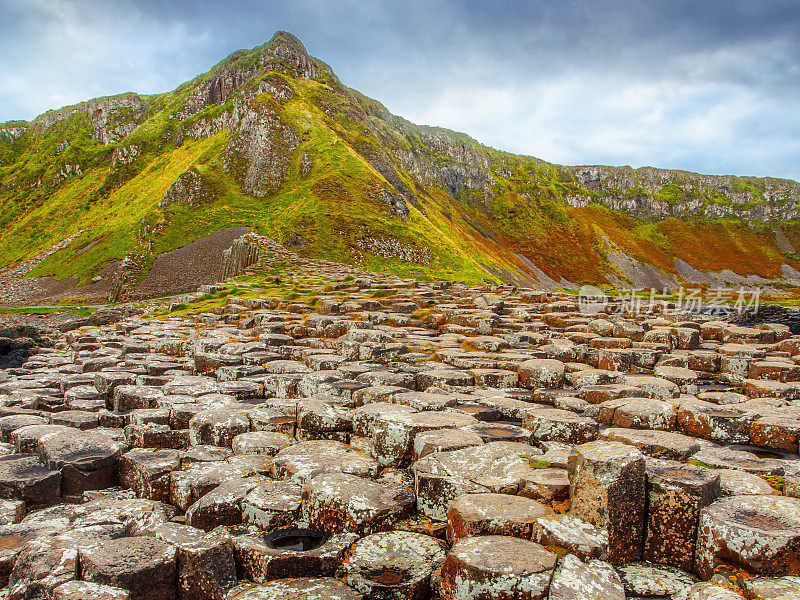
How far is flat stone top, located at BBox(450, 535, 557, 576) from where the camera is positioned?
10.8 feet

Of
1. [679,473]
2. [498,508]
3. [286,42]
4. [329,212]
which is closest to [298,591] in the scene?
[498,508]

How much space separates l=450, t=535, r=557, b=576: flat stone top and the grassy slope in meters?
47.7

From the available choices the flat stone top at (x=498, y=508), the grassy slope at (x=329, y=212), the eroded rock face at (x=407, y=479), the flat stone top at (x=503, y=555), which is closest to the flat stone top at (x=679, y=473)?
the eroded rock face at (x=407, y=479)

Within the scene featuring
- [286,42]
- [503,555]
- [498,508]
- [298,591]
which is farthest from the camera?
[286,42]

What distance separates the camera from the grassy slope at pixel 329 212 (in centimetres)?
6062

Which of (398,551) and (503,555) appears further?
(398,551)

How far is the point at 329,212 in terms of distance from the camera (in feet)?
196

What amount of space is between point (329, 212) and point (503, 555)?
58521mm

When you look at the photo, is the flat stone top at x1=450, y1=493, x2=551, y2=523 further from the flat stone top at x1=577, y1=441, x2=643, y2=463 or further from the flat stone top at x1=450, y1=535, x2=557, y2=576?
the flat stone top at x1=577, y1=441, x2=643, y2=463

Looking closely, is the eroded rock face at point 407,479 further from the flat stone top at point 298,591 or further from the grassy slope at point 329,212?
the grassy slope at point 329,212

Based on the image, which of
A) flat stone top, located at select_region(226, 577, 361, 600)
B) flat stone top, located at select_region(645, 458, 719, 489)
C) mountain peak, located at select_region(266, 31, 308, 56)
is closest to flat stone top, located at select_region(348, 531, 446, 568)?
flat stone top, located at select_region(226, 577, 361, 600)

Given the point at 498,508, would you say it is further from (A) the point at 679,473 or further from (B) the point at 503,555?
(A) the point at 679,473

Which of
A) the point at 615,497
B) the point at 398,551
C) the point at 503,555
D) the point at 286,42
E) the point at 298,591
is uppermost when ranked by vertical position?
the point at 286,42

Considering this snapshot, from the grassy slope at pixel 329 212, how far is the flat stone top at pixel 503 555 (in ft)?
156
